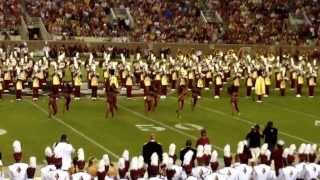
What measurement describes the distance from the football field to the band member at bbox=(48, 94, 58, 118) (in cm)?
25

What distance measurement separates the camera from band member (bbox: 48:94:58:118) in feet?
78.7

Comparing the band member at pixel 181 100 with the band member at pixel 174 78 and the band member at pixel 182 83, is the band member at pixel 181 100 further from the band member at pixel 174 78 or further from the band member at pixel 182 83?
the band member at pixel 174 78

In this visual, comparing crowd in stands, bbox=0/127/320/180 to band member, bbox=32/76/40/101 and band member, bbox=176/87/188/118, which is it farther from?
band member, bbox=32/76/40/101

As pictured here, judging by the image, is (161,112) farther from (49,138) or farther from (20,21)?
(20,21)

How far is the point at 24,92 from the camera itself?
29094 millimetres


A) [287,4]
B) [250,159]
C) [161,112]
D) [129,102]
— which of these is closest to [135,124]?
[161,112]

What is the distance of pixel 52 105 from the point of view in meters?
24.3

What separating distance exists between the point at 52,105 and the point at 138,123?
265 centimetres

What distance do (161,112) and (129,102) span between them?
2.29 metres

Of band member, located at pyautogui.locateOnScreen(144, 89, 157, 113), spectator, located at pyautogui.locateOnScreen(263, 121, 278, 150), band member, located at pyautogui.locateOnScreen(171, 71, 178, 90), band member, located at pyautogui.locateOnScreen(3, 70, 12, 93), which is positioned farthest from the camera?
band member, located at pyautogui.locateOnScreen(171, 71, 178, 90)

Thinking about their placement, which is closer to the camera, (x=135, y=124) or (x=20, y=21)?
(x=135, y=124)

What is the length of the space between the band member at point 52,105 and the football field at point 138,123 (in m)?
0.25

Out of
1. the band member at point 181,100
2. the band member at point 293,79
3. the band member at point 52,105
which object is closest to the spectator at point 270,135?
the band member at point 181,100

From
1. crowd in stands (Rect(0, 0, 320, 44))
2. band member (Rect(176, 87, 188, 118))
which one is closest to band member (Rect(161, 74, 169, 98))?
band member (Rect(176, 87, 188, 118))
